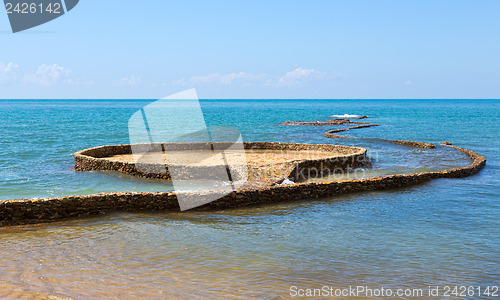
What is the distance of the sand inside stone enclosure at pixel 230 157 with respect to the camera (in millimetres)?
19984

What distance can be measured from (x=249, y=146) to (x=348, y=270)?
19.0 metres

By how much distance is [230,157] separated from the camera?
2145 centimetres

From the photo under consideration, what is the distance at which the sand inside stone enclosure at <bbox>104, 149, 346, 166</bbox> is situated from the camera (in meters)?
20.0

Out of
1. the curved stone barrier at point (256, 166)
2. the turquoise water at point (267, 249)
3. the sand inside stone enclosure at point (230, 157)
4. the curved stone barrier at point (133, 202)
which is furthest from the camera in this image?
the sand inside stone enclosure at point (230, 157)

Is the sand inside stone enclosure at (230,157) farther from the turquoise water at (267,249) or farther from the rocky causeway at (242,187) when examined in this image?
the turquoise water at (267,249)

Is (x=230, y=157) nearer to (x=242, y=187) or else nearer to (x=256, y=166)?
(x=256, y=166)

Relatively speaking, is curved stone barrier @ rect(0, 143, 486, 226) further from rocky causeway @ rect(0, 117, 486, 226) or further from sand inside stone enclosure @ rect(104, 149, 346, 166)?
sand inside stone enclosure @ rect(104, 149, 346, 166)

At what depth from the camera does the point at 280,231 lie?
1012 cm

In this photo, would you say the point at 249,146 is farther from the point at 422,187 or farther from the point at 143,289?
the point at 143,289

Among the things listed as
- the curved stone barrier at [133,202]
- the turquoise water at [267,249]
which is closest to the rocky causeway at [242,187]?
the curved stone barrier at [133,202]

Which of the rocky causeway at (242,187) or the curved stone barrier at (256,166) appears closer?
the rocky causeway at (242,187)

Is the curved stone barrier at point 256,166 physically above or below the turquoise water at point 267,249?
above

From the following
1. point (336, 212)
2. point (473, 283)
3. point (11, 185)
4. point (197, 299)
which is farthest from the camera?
point (11, 185)

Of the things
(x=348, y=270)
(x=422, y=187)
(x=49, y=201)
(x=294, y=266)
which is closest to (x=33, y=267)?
(x=49, y=201)
